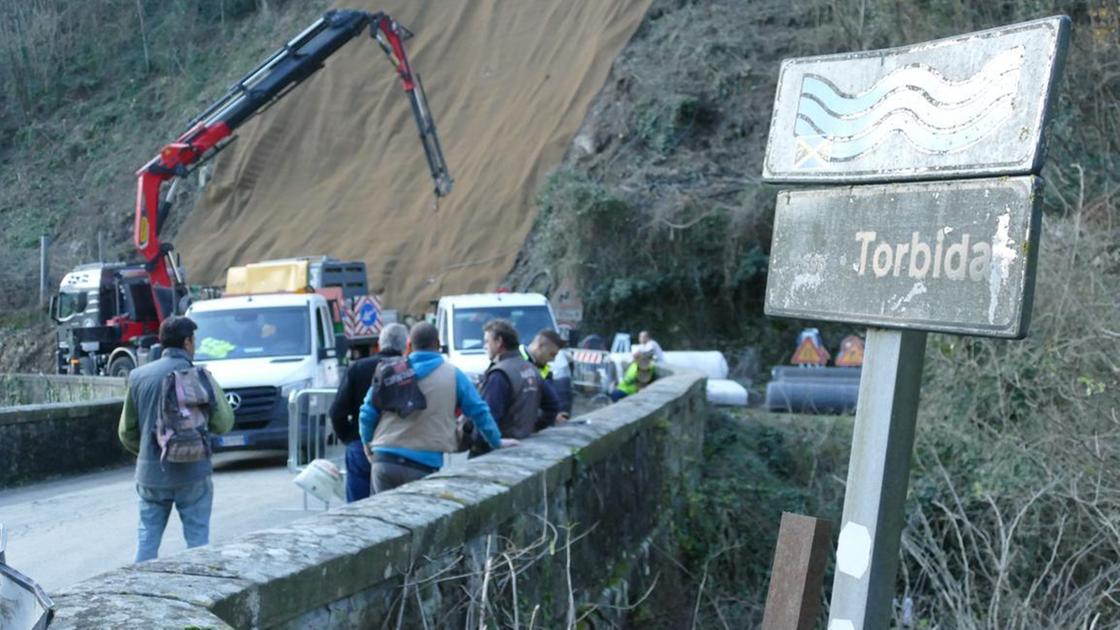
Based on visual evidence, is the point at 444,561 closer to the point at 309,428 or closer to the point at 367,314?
the point at 309,428

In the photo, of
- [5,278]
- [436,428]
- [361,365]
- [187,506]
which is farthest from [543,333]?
[5,278]

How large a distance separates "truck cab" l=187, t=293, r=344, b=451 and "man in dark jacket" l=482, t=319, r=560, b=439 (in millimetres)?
6967

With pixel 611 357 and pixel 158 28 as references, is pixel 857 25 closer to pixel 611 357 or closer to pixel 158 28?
pixel 611 357

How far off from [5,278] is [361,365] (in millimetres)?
34195

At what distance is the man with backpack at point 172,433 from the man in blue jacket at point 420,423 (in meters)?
0.88

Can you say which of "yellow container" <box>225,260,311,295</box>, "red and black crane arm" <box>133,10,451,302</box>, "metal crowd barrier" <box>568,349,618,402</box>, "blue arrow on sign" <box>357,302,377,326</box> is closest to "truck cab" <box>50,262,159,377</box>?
"red and black crane arm" <box>133,10,451,302</box>

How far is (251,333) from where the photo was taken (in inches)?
623

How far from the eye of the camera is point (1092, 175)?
1380 cm

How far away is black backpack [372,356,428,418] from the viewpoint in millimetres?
6938

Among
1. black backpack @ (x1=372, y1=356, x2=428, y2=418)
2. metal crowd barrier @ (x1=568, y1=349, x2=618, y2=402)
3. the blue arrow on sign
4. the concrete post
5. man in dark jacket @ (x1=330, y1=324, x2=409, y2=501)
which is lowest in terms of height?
metal crowd barrier @ (x1=568, y1=349, x2=618, y2=402)

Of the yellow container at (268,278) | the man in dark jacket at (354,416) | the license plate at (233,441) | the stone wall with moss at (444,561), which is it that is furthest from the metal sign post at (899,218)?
the yellow container at (268,278)

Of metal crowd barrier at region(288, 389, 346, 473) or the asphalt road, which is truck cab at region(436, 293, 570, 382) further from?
metal crowd barrier at region(288, 389, 346, 473)

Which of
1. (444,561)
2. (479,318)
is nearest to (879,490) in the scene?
(444,561)

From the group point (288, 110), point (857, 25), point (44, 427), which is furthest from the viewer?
point (288, 110)
